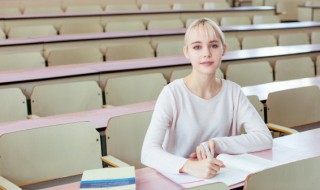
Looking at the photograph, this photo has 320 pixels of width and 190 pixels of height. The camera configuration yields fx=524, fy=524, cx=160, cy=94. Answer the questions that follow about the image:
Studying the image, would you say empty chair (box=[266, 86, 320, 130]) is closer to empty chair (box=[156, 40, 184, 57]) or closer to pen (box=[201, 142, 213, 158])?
pen (box=[201, 142, 213, 158])

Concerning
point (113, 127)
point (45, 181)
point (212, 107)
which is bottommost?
point (45, 181)

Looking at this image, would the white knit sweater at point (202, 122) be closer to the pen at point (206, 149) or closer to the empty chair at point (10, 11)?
the pen at point (206, 149)

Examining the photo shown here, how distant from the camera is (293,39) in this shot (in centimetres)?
641

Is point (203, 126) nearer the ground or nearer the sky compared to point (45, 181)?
nearer the sky

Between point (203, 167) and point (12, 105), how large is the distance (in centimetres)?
186

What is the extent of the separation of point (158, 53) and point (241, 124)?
3.14 meters

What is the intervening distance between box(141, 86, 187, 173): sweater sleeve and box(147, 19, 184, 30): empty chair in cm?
476

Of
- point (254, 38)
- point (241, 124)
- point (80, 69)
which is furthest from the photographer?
point (254, 38)

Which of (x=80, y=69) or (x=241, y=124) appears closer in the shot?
(x=241, y=124)

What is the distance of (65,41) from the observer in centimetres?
552

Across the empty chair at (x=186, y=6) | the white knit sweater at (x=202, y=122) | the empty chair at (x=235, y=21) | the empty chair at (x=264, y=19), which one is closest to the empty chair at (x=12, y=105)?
the white knit sweater at (x=202, y=122)

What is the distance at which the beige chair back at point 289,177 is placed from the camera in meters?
1.71

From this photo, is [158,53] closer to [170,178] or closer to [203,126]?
[203,126]

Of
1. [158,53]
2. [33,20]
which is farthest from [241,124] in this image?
[33,20]
